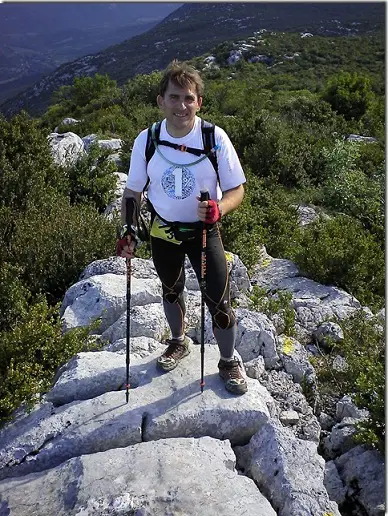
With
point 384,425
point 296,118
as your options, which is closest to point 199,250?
point 384,425

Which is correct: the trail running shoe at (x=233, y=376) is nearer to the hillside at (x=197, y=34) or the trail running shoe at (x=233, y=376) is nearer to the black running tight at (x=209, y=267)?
the black running tight at (x=209, y=267)

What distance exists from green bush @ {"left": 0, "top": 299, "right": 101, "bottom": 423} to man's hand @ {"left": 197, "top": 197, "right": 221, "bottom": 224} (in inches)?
75.2

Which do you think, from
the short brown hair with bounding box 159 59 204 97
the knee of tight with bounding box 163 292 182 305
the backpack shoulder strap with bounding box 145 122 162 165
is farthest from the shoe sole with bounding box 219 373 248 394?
the short brown hair with bounding box 159 59 204 97

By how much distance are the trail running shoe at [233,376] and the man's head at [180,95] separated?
1.94m

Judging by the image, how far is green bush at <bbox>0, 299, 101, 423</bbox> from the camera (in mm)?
3932

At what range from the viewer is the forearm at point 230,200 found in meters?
3.56

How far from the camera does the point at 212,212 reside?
3.40 metres

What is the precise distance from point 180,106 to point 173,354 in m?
2.15

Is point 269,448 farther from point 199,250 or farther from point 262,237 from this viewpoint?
point 262,237

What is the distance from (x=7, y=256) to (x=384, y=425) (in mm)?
4698

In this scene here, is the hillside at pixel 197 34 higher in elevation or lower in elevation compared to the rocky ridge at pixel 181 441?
lower

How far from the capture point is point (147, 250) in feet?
21.5

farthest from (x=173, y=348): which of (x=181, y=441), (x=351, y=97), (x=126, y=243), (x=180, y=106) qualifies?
(x=351, y=97)

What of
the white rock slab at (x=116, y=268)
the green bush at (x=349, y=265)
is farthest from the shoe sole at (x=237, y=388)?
the green bush at (x=349, y=265)
